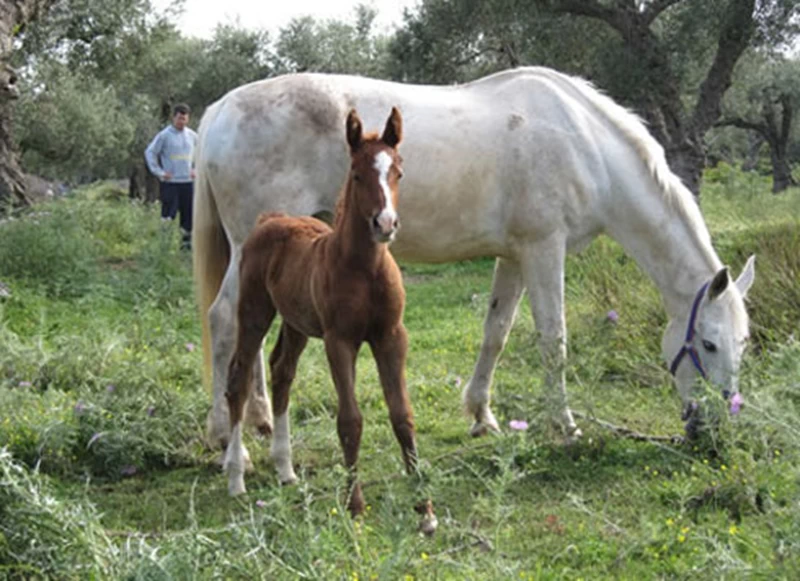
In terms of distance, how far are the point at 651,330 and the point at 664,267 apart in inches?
72.7

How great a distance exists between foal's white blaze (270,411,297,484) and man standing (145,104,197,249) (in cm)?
821

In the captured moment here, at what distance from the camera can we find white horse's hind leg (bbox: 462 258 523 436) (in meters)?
6.02

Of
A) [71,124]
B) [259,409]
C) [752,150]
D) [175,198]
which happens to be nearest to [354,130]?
[259,409]

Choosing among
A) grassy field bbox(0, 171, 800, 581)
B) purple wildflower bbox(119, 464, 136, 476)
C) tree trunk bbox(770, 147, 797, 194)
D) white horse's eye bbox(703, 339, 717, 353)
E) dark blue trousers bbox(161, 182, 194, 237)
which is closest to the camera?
grassy field bbox(0, 171, 800, 581)

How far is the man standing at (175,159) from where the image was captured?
13.0 metres

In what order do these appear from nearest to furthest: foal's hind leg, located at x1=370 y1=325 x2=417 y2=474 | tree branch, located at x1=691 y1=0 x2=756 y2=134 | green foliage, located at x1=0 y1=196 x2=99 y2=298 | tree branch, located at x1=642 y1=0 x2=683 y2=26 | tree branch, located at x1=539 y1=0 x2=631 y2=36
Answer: foal's hind leg, located at x1=370 y1=325 x2=417 y2=474 < green foliage, located at x1=0 y1=196 x2=99 y2=298 < tree branch, located at x1=691 y1=0 x2=756 y2=134 < tree branch, located at x1=539 y1=0 x2=631 y2=36 < tree branch, located at x1=642 y1=0 x2=683 y2=26

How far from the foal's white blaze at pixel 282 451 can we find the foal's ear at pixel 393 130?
1546 mm

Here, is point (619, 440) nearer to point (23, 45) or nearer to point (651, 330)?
point (651, 330)

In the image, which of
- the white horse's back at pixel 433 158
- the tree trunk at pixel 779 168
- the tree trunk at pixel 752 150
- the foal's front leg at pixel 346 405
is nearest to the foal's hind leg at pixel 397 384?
the foal's front leg at pixel 346 405

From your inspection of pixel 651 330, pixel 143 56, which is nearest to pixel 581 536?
pixel 651 330

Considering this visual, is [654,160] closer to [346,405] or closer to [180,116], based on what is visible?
[346,405]

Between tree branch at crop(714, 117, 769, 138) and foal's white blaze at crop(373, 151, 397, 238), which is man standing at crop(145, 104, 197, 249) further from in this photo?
tree branch at crop(714, 117, 769, 138)

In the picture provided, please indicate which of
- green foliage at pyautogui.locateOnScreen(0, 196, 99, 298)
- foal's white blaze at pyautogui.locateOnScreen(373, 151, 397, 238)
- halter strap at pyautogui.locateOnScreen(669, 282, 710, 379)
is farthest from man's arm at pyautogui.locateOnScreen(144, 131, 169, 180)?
foal's white blaze at pyautogui.locateOnScreen(373, 151, 397, 238)

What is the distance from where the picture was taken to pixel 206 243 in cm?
583
